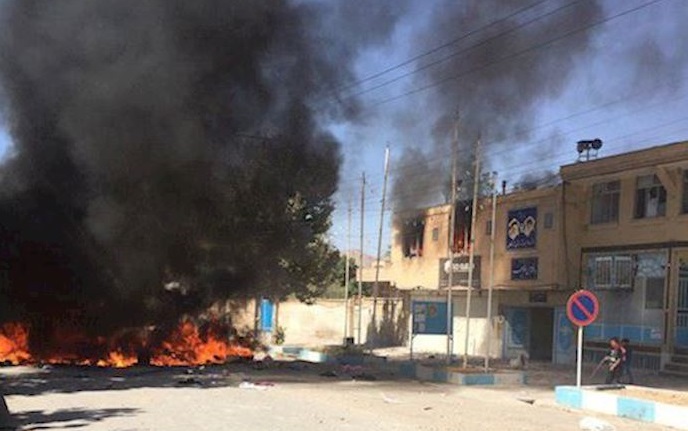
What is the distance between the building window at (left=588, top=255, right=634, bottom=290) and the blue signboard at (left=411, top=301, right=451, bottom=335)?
17.2ft

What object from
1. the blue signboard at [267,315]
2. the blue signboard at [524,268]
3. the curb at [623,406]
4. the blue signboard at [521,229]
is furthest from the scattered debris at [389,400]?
the blue signboard at [267,315]

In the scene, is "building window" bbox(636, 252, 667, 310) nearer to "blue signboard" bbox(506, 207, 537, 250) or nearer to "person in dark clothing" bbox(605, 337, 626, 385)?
"blue signboard" bbox(506, 207, 537, 250)

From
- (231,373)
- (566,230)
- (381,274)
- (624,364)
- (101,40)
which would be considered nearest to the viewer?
(624,364)

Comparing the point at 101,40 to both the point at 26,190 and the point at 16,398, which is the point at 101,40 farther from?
the point at 16,398

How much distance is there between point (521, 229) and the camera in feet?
83.1

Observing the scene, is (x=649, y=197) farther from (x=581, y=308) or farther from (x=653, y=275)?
(x=581, y=308)

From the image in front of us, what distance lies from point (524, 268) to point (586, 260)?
2215mm

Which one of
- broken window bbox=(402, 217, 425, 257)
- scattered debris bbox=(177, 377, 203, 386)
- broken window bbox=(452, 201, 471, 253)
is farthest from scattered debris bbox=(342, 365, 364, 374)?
→ broken window bbox=(402, 217, 425, 257)

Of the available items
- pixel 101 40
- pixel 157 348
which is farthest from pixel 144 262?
pixel 101 40

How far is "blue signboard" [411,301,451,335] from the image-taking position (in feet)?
66.0

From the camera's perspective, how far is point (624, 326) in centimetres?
2166

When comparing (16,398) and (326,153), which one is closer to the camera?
(16,398)

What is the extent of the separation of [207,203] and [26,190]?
14.8ft

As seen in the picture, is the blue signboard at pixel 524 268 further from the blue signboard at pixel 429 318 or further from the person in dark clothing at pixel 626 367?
the person in dark clothing at pixel 626 367
